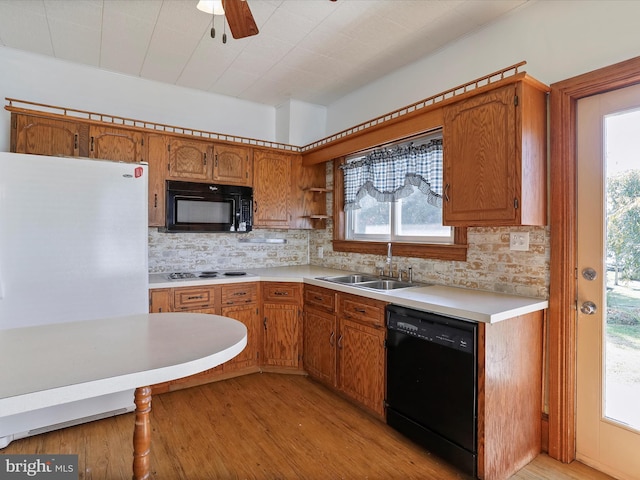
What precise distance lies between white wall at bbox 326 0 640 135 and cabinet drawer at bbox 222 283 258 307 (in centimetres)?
211

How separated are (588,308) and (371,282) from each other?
4.83ft

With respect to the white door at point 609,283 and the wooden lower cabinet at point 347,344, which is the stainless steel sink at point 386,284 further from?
the white door at point 609,283

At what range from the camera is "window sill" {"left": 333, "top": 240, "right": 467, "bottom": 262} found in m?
2.59

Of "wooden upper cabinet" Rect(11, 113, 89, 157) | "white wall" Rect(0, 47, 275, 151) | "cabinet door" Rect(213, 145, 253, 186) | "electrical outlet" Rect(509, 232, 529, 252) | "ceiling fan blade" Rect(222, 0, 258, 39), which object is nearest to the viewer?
"ceiling fan blade" Rect(222, 0, 258, 39)

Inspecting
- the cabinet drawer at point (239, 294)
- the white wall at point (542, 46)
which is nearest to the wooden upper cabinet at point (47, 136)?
the cabinet drawer at point (239, 294)

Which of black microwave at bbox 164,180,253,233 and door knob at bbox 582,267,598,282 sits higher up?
black microwave at bbox 164,180,253,233

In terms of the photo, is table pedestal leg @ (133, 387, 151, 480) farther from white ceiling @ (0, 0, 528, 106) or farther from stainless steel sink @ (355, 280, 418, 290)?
white ceiling @ (0, 0, 528, 106)

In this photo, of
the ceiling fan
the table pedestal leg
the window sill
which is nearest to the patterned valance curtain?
the window sill

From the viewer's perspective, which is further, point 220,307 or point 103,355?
point 220,307

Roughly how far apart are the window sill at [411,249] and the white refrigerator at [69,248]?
1.88 m

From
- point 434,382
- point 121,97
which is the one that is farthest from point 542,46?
point 121,97

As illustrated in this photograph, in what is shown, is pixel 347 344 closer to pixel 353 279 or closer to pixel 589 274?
pixel 353 279

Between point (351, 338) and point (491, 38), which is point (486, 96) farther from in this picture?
point (351, 338)

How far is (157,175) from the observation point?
10.0 ft
